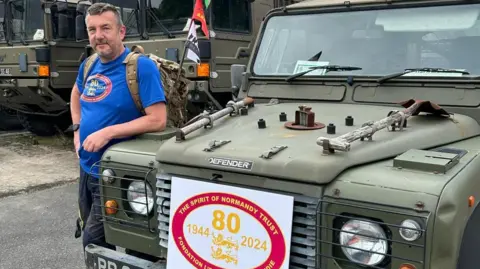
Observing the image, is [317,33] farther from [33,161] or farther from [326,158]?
[33,161]

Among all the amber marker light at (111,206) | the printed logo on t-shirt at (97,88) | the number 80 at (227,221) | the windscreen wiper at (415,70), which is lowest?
the amber marker light at (111,206)

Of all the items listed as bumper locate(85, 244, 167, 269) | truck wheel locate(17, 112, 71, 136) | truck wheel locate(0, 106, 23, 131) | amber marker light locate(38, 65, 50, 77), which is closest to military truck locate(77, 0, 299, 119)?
amber marker light locate(38, 65, 50, 77)

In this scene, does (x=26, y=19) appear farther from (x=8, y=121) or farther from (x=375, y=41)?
(x=375, y=41)

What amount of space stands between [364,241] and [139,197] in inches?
47.8

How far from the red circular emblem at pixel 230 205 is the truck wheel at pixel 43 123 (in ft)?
30.9

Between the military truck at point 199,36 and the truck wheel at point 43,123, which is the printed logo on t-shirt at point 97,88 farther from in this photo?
the truck wheel at point 43,123

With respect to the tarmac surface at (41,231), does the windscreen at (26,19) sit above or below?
above

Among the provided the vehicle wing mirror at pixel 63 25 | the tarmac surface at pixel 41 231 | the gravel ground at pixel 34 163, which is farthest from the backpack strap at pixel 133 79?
the vehicle wing mirror at pixel 63 25

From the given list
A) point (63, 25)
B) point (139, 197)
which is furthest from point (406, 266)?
point (63, 25)

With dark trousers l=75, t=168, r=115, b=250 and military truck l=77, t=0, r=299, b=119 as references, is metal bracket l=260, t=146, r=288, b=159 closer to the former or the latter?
dark trousers l=75, t=168, r=115, b=250

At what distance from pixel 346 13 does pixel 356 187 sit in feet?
5.83

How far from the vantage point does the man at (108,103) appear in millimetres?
3043

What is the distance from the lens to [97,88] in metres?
3.21

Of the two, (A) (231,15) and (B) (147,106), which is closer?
(B) (147,106)
